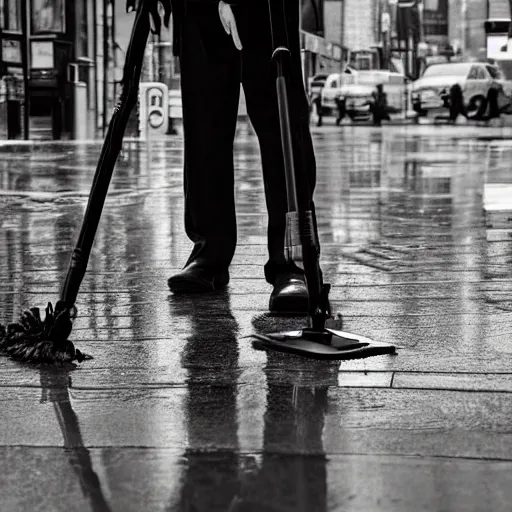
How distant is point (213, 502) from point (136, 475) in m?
0.22

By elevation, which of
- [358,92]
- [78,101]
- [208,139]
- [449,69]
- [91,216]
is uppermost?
[449,69]

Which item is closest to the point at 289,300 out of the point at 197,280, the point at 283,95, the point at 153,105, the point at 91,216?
the point at 197,280

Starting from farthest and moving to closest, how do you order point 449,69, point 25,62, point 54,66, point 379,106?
point 379,106 < point 449,69 < point 54,66 < point 25,62

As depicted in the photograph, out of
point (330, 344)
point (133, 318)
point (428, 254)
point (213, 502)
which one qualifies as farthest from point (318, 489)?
point (428, 254)

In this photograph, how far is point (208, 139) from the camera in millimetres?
5312

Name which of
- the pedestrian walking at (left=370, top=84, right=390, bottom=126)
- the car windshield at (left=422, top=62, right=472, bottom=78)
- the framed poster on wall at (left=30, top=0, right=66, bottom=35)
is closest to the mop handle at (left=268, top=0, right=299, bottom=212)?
the framed poster on wall at (left=30, top=0, right=66, bottom=35)

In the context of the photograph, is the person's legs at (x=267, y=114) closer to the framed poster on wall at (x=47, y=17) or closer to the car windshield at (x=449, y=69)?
the framed poster on wall at (x=47, y=17)

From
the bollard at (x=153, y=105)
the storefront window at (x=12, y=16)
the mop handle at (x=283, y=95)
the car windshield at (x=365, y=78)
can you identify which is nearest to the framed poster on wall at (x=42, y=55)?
the storefront window at (x=12, y=16)

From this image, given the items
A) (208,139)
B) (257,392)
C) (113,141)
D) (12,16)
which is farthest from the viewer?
(12,16)

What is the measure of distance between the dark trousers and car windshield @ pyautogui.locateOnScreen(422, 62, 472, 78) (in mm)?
32511

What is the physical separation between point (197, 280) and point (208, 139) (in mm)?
528

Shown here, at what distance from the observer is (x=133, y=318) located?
4.54 metres

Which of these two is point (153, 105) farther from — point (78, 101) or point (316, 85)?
point (316, 85)

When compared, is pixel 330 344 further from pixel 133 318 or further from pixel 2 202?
pixel 2 202
